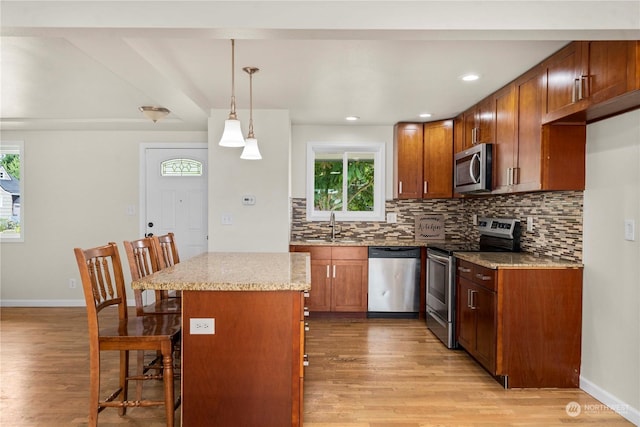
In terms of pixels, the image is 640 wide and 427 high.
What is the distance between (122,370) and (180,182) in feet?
9.70

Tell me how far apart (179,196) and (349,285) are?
7.46 feet

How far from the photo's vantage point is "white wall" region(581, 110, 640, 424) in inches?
93.6

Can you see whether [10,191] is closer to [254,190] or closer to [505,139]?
[254,190]

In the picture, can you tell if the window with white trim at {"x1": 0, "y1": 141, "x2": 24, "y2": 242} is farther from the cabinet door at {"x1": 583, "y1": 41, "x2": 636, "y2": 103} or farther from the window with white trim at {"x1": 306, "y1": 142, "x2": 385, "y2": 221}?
the cabinet door at {"x1": 583, "y1": 41, "x2": 636, "y2": 103}

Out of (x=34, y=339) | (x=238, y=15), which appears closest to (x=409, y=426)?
(x=238, y=15)

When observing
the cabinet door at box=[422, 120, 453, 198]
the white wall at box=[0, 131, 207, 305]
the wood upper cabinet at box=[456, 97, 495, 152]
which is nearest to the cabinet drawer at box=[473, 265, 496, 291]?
the wood upper cabinet at box=[456, 97, 495, 152]

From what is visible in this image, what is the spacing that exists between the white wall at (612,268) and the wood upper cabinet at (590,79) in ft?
0.73

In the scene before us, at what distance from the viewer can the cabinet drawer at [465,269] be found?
3.29 m

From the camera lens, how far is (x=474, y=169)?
375 centimetres

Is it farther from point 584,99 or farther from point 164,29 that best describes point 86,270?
point 584,99

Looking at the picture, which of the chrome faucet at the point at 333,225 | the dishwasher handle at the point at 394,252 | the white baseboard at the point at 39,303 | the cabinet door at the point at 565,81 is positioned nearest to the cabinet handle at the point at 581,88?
the cabinet door at the point at 565,81

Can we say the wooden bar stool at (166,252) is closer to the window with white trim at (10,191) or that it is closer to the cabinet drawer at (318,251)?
the cabinet drawer at (318,251)

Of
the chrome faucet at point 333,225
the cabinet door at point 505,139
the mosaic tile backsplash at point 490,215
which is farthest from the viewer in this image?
the chrome faucet at point 333,225

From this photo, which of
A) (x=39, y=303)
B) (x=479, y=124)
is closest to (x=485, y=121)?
(x=479, y=124)
